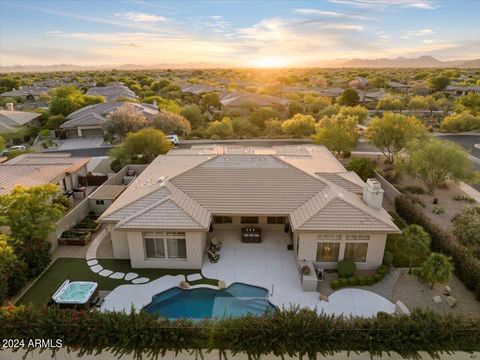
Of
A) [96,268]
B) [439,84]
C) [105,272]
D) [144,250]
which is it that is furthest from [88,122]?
[439,84]

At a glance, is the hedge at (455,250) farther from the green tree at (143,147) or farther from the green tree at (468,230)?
the green tree at (143,147)

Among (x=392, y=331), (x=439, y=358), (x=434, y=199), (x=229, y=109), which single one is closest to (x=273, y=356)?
(x=392, y=331)

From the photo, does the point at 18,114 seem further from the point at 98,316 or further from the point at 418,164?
the point at 418,164

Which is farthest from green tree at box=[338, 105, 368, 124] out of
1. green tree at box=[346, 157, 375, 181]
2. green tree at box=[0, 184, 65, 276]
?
green tree at box=[0, 184, 65, 276]

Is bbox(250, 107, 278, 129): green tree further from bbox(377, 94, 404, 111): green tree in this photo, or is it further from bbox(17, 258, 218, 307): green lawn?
bbox(17, 258, 218, 307): green lawn

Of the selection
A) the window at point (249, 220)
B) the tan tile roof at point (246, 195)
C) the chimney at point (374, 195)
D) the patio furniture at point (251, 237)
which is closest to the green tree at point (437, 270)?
the tan tile roof at point (246, 195)

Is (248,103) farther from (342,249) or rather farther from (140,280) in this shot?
(140,280)
